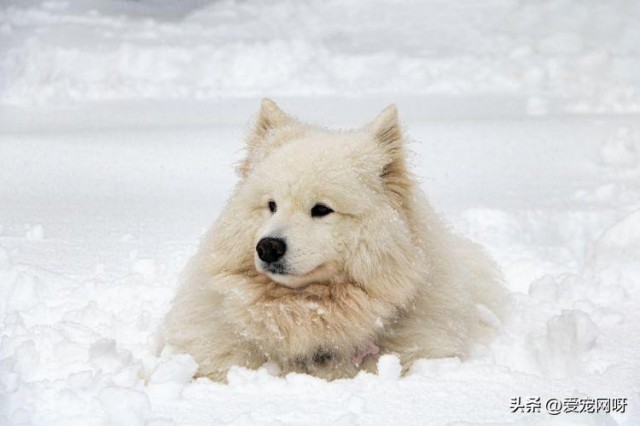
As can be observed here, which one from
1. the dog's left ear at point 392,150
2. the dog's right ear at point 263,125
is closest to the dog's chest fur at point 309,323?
the dog's left ear at point 392,150

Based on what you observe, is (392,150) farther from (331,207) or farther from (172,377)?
(172,377)

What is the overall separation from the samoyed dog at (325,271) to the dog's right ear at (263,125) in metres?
0.16

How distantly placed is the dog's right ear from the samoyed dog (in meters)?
0.16

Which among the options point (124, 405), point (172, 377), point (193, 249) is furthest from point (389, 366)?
point (193, 249)

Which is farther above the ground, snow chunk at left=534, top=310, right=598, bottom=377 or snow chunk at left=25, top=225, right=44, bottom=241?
snow chunk at left=534, top=310, right=598, bottom=377

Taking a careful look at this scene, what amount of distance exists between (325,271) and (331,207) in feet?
0.98

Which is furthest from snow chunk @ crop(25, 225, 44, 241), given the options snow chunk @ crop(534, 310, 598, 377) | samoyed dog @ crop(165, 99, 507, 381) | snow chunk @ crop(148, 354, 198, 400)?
snow chunk @ crop(534, 310, 598, 377)

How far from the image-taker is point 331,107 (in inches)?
504

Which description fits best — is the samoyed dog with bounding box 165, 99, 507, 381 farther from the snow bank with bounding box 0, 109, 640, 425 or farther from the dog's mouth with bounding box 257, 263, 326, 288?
the snow bank with bounding box 0, 109, 640, 425

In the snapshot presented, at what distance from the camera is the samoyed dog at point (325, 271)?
425cm

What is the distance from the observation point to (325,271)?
4242 mm

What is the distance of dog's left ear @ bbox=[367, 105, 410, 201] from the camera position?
450 centimetres

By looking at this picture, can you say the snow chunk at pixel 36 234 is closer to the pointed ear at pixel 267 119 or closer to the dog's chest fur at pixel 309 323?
the pointed ear at pixel 267 119

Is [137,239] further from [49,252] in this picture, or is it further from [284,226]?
[284,226]
